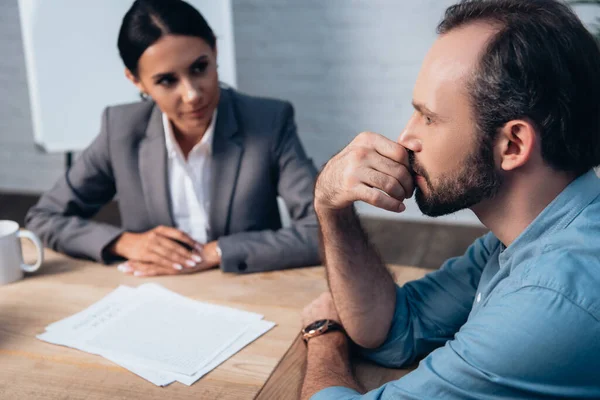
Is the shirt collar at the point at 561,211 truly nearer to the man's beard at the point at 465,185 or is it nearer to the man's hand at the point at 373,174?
the man's beard at the point at 465,185

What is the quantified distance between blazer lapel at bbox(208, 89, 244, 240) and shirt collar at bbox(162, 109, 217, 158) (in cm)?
1

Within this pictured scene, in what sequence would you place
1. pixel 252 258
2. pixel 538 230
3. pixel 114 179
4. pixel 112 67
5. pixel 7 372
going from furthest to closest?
1. pixel 112 67
2. pixel 114 179
3. pixel 252 258
4. pixel 7 372
5. pixel 538 230

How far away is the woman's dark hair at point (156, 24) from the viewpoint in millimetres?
1594

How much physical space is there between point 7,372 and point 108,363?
16 centimetres

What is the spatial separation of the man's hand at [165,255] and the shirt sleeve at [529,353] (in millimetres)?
736

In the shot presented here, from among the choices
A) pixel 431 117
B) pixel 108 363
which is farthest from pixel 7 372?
pixel 431 117

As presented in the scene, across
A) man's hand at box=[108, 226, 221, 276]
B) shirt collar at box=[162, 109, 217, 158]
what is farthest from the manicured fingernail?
shirt collar at box=[162, 109, 217, 158]

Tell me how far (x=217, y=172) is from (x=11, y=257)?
554 millimetres

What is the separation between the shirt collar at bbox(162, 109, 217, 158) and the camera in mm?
1718

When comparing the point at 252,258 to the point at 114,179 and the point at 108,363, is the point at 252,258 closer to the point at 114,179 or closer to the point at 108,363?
the point at 108,363

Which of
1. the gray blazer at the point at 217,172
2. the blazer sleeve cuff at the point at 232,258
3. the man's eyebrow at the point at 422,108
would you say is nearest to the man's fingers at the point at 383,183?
the man's eyebrow at the point at 422,108

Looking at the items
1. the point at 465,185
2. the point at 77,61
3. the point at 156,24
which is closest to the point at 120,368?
the point at 465,185

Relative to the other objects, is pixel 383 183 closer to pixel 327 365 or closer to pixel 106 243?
pixel 327 365

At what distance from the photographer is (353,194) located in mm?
1041
